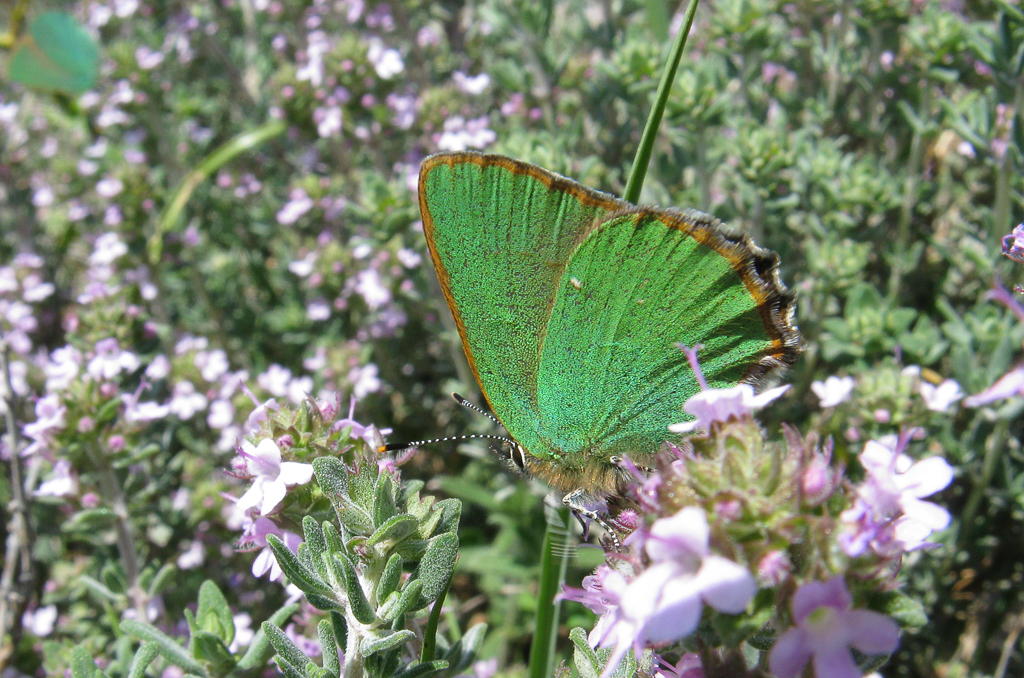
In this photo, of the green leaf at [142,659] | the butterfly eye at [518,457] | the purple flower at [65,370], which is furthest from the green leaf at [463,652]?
the purple flower at [65,370]

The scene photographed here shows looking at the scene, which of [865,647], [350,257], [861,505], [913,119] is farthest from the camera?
[350,257]

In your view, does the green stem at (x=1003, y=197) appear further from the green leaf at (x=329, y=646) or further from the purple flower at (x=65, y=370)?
the purple flower at (x=65, y=370)

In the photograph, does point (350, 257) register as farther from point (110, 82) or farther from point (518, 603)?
point (110, 82)

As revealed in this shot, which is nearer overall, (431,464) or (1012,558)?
(1012,558)

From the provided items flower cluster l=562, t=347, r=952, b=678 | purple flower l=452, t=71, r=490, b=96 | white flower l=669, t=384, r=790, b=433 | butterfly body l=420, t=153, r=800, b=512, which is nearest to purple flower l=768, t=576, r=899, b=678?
flower cluster l=562, t=347, r=952, b=678

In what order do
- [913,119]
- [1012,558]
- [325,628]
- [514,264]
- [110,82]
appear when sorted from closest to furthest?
[325,628], [514,264], [1012,558], [913,119], [110,82]

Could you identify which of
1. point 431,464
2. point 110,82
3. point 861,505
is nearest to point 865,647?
point 861,505
